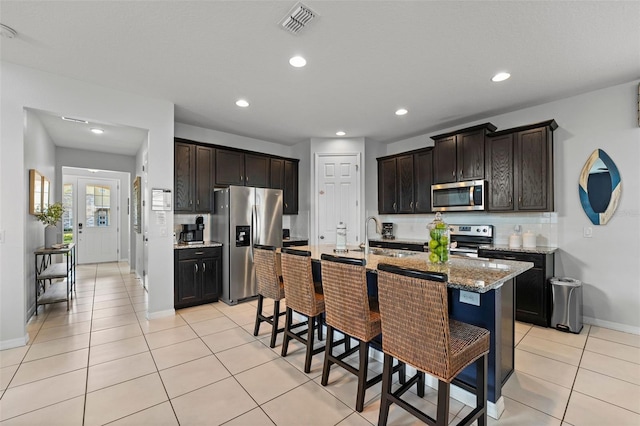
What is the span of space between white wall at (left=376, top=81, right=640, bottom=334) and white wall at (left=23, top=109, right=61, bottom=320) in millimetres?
6031

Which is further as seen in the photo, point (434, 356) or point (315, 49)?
point (315, 49)

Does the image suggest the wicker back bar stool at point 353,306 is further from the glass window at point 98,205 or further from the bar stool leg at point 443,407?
the glass window at point 98,205

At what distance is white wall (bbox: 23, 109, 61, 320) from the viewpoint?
3.01 metres

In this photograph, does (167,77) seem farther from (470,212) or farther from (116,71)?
(470,212)

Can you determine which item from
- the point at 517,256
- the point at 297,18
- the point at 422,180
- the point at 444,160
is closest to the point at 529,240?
the point at 517,256

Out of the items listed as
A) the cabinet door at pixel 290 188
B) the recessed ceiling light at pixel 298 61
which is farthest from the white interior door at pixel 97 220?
the recessed ceiling light at pixel 298 61

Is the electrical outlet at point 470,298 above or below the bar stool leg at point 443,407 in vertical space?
above

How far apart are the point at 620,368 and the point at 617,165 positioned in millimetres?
2237

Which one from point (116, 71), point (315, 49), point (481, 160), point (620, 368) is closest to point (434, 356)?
point (620, 368)

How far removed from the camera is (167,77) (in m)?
3.03

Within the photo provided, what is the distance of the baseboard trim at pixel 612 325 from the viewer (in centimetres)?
313

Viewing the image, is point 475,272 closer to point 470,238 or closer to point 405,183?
point 470,238

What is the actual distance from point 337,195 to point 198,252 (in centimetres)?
256

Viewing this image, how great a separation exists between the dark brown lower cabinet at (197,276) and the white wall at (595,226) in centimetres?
451
